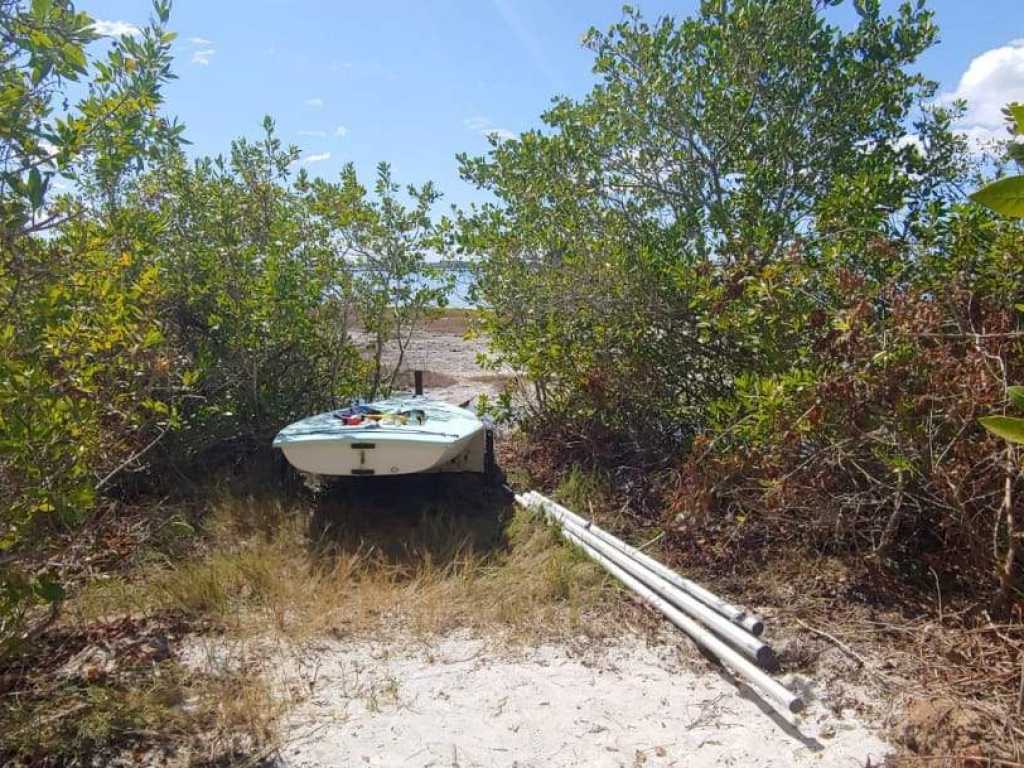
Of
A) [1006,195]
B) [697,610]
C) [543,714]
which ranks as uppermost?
[1006,195]

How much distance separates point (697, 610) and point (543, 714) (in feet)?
3.71

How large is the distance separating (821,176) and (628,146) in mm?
1778

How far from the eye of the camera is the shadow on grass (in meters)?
5.82

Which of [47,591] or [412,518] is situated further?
[412,518]

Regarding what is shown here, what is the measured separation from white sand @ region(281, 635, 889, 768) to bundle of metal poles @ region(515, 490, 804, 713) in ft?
0.41

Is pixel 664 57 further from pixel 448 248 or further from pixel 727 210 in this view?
pixel 448 248

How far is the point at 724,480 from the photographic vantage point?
545cm

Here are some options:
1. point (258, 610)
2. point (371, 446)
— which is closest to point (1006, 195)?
point (258, 610)

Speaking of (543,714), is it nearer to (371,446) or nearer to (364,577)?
(364,577)

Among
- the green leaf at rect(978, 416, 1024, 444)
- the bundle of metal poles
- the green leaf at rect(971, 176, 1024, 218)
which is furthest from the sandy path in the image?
the green leaf at rect(971, 176, 1024, 218)

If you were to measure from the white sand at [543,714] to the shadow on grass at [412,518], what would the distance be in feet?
4.84

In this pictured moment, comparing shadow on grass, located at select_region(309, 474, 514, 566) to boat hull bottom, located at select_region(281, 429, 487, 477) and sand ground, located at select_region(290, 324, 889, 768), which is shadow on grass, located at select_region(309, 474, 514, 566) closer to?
boat hull bottom, located at select_region(281, 429, 487, 477)

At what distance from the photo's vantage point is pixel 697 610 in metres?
4.34

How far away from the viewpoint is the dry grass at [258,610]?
137 inches
